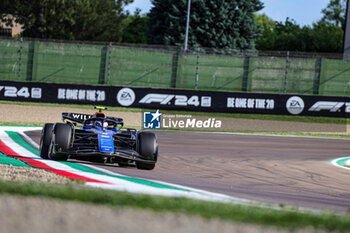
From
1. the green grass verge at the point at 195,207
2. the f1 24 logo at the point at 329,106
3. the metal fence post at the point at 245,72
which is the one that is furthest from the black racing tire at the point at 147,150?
the metal fence post at the point at 245,72

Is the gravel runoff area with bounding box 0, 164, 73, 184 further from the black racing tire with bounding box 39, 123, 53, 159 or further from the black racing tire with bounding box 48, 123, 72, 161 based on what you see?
the black racing tire with bounding box 39, 123, 53, 159

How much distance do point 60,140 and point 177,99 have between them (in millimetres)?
15064

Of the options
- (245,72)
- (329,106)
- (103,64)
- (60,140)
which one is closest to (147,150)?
(60,140)

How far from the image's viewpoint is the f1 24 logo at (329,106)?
85.3 ft

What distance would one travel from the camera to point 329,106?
Result: 26078 millimetres

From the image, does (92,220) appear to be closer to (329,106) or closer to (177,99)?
(177,99)

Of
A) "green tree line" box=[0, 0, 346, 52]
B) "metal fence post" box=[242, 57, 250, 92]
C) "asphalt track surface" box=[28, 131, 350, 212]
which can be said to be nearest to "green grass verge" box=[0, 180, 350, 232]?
"asphalt track surface" box=[28, 131, 350, 212]

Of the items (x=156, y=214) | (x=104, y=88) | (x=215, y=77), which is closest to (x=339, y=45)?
(x=215, y=77)

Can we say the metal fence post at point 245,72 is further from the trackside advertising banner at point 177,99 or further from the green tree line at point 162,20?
the green tree line at point 162,20

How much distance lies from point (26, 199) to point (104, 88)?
19699mm

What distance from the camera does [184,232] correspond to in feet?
15.8

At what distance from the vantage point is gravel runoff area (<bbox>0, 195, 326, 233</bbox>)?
4684 millimetres

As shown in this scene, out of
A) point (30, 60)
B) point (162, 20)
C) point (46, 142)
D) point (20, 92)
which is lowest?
point (46, 142)

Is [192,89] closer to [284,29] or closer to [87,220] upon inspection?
[87,220]
